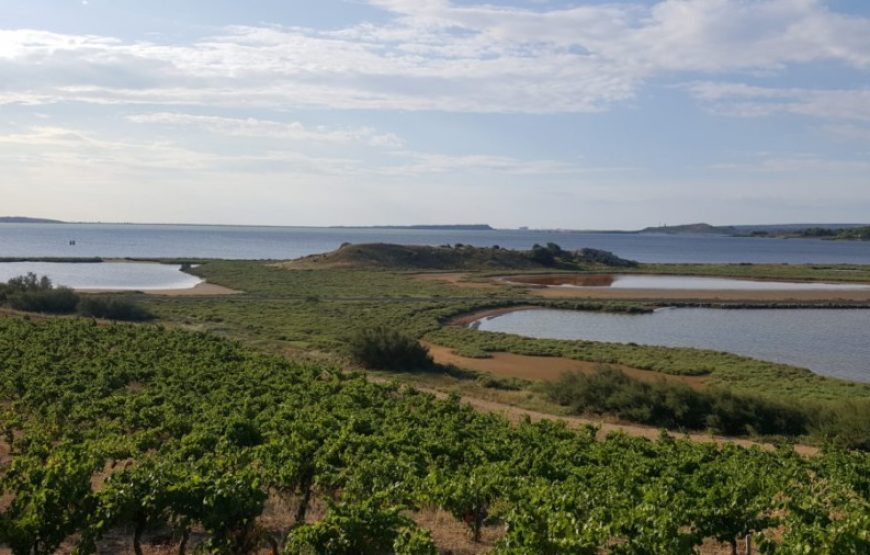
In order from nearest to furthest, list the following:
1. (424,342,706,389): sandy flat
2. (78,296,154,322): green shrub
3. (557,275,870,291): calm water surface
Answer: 1. (424,342,706,389): sandy flat
2. (78,296,154,322): green shrub
3. (557,275,870,291): calm water surface

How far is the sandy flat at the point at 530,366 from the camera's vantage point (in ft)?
125

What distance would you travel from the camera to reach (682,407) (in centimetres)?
2789

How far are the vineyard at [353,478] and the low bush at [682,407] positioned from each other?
6736 millimetres

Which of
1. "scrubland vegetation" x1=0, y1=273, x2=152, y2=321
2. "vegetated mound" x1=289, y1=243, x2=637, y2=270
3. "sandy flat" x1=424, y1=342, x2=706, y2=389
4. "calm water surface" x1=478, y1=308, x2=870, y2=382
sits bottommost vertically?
→ "sandy flat" x1=424, y1=342, x2=706, y2=389

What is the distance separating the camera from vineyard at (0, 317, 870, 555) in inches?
443

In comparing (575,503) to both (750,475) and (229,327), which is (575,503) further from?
(229,327)

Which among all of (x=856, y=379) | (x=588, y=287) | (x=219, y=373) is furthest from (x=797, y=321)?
(x=219, y=373)

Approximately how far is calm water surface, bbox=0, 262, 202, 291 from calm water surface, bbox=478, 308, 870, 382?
147 feet

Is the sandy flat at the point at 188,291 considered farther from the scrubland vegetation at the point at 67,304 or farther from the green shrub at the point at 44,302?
the green shrub at the point at 44,302

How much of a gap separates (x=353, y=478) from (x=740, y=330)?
48673 mm

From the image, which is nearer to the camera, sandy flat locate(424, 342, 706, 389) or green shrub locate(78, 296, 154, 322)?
sandy flat locate(424, 342, 706, 389)

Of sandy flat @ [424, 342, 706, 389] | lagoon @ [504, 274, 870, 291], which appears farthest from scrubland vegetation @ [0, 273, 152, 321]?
lagoon @ [504, 274, 870, 291]

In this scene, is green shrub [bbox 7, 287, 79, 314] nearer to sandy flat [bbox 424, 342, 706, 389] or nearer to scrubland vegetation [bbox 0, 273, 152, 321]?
scrubland vegetation [bbox 0, 273, 152, 321]

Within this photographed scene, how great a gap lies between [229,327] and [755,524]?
41.5m
